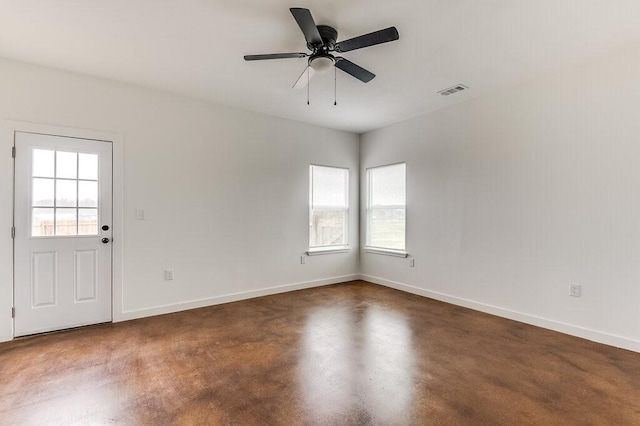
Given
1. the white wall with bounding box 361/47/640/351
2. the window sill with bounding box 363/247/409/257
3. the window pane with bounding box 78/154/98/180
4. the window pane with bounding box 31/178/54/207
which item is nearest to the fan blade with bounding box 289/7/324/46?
the white wall with bounding box 361/47/640/351

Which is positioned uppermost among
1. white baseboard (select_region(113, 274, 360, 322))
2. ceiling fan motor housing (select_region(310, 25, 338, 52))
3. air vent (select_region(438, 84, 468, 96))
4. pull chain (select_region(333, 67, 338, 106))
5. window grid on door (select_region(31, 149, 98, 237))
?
air vent (select_region(438, 84, 468, 96))

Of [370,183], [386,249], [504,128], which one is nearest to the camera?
[504,128]

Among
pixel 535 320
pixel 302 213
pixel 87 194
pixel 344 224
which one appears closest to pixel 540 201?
pixel 535 320

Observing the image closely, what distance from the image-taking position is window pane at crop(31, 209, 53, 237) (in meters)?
3.17

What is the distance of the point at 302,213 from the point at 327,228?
62 cm

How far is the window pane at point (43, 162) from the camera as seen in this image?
10.4ft

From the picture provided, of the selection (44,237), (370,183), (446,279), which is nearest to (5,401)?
(44,237)

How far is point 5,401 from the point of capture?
6.71 feet

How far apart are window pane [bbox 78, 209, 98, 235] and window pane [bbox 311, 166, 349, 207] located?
9.79 ft

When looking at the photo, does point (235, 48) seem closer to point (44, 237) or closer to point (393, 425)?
point (44, 237)

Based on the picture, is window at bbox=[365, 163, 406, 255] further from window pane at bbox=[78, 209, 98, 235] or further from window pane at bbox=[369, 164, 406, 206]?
window pane at bbox=[78, 209, 98, 235]

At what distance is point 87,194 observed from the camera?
3439mm

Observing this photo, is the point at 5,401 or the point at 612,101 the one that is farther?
the point at 612,101

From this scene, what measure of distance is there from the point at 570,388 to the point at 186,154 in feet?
14.4
